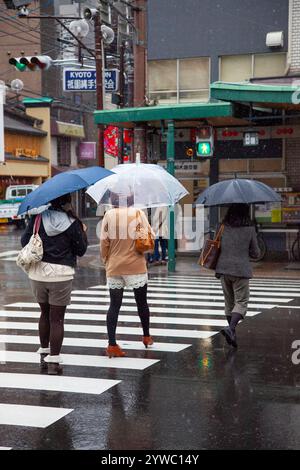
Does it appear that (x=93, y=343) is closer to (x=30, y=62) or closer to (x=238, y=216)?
(x=238, y=216)

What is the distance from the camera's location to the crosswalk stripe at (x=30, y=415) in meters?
5.62

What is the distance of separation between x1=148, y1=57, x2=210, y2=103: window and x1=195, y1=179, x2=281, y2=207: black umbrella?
14961 mm

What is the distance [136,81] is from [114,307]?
16.1 metres

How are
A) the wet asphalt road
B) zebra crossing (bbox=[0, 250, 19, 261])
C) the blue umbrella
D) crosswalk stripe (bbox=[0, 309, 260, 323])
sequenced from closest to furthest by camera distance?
the wet asphalt road → the blue umbrella → crosswalk stripe (bbox=[0, 309, 260, 323]) → zebra crossing (bbox=[0, 250, 19, 261])

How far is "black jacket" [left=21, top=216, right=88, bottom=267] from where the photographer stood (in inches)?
282

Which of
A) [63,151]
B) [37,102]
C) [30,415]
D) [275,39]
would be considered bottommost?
[30,415]

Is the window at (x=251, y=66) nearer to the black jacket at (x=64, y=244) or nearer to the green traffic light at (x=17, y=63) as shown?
the green traffic light at (x=17, y=63)

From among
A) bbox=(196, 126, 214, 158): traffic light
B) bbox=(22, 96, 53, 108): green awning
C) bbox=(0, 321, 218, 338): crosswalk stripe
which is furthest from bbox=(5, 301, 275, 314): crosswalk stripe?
bbox=(22, 96, 53, 108): green awning

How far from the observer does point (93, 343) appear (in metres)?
8.85

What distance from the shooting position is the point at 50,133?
54.2 meters

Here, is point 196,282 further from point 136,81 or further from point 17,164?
point 17,164

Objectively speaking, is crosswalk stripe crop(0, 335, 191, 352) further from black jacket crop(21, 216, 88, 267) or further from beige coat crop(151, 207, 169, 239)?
beige coat crop(151, 207, 169, 239)

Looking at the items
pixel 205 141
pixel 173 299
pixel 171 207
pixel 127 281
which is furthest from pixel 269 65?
pixel 127 281

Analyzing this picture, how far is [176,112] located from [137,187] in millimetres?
10041
